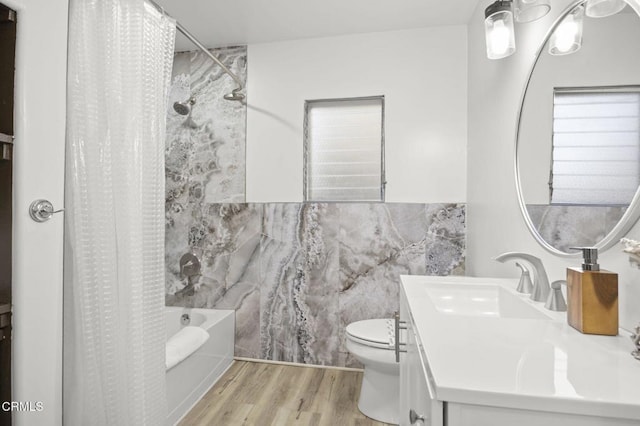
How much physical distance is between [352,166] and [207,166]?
1132mm

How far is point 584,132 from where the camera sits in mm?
969

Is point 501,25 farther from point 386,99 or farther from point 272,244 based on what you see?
point 272,244

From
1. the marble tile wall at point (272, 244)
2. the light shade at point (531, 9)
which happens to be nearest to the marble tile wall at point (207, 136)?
the marble tile wall at point (272, 244)

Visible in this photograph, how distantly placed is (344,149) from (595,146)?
5.66 feet

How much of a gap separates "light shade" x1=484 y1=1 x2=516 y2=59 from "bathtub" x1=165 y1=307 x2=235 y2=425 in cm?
213

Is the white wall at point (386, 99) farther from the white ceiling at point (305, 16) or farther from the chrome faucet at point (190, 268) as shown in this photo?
the chrome faucet at point (190, 268)

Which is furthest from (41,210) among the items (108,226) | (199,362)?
(199,362)

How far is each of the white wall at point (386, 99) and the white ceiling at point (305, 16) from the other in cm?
9

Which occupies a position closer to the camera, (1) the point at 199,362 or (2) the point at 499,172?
(2) the point at 499,172

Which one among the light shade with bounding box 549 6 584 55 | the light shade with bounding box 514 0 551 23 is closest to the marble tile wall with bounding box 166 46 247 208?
the light shade with bounding box 514 0 551 23

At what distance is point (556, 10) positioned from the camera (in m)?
1.17

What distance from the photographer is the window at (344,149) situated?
2.48 meters

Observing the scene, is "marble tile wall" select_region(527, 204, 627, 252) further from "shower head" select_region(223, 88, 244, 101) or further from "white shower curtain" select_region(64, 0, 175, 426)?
"shower head" select_region(223, 88, 244, 101)

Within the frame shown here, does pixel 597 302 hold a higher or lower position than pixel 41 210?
lower
